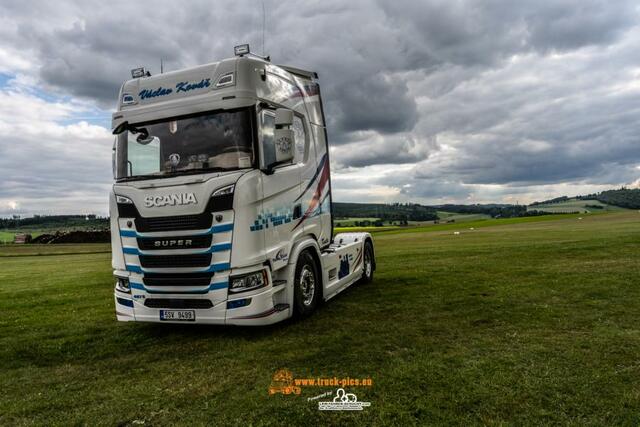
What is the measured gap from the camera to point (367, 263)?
11477mm

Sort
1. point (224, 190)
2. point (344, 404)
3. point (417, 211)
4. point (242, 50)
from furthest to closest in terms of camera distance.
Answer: point (417, 211) < point (242, 50) < point (224, 190) < point (344, 404)

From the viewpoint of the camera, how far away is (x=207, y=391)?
15.3 ft

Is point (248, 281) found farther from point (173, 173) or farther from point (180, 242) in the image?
point (173, 173)

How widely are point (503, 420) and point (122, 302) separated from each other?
590 cm

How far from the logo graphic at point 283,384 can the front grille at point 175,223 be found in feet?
8.14

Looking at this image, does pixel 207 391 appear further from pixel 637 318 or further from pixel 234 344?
pixel 637 318

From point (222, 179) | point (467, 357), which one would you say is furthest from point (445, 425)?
point (222, 179)

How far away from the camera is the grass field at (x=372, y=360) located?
13.3 ft

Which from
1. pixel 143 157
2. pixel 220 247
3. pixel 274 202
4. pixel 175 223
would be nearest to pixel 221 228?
pixel 220 247

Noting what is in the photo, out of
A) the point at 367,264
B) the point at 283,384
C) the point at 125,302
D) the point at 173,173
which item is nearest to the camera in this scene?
the point at 283,384

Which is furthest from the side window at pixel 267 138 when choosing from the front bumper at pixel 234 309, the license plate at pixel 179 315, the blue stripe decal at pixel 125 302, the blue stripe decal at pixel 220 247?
the blue stripe decal at pixel 125 302

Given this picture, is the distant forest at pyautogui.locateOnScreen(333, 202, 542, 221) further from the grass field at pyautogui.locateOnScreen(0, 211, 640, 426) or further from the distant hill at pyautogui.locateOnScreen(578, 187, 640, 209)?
the grass field at pyautogui.locateOnScreen(0, 211, 640, 426)

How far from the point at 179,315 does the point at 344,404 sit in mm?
3460

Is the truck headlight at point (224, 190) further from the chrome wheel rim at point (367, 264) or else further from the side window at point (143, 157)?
the chrome wheel rim at point (367, 264)
